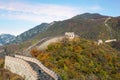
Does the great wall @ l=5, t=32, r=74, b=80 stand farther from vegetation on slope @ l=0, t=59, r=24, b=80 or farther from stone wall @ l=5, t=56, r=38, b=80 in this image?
vegetation on slope @ l=0, t=59, r=24, b=80

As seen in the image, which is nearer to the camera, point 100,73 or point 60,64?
point 60,64

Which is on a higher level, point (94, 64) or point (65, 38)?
point (65, 38)

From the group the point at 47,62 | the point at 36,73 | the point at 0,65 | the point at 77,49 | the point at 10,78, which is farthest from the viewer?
the point at 77,49

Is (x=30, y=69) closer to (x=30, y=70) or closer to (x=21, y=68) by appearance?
(x=30, y=70)

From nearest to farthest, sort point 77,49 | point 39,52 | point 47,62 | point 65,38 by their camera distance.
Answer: point 47,62 < point 39,52 < point 77,49 < point 65,38

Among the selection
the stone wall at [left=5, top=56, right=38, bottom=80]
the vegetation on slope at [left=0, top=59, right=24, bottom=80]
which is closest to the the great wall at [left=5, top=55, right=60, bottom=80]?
the stone wall at [left=5, top=56, right=38, bottom=80]

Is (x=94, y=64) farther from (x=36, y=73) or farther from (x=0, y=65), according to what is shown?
(x=36, y=73)

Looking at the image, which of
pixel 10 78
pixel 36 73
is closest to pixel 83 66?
pixel 10 78
